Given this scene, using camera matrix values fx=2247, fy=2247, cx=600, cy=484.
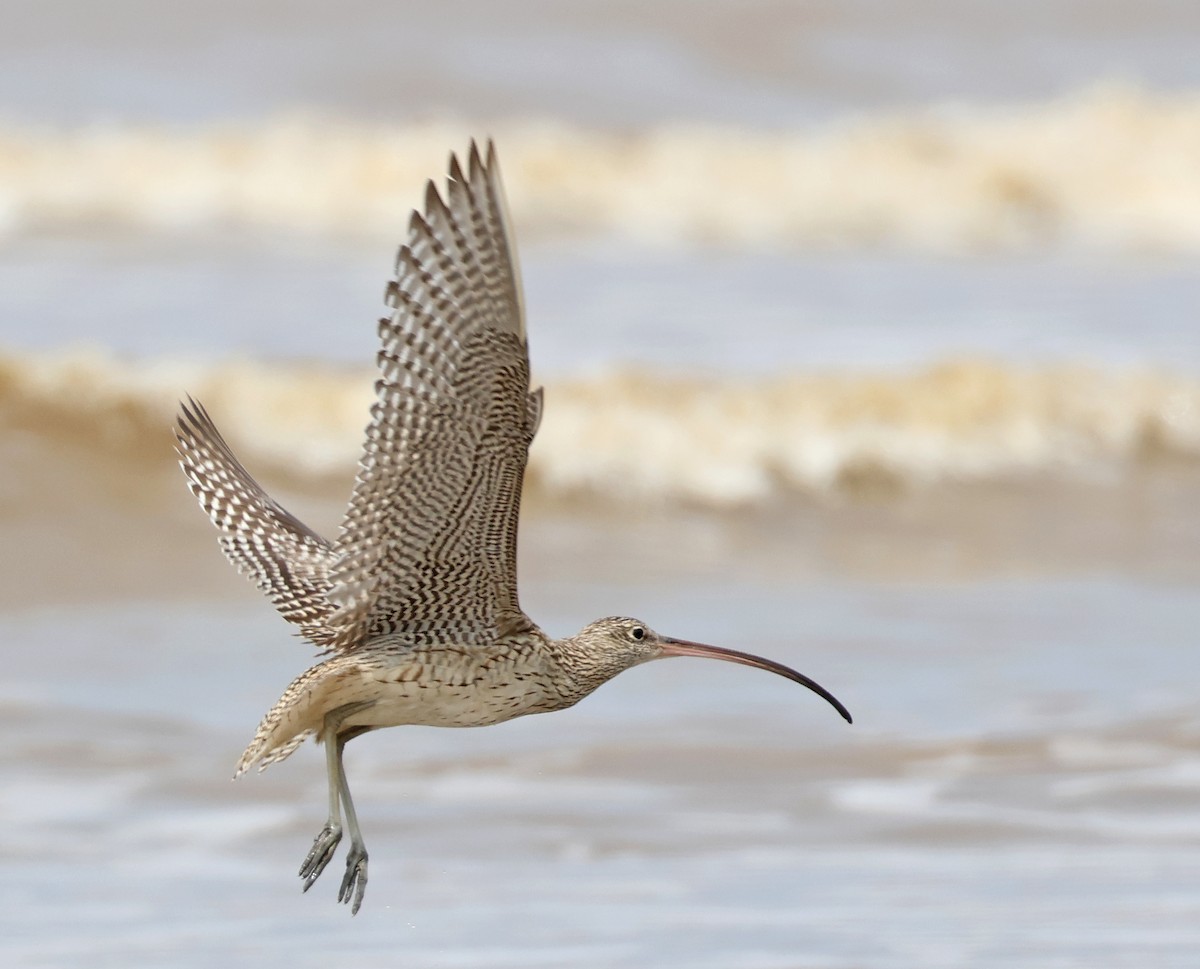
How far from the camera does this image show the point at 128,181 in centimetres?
2012

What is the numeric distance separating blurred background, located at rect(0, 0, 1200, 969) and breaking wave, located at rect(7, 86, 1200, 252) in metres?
0.05

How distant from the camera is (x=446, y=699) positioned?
6133mm

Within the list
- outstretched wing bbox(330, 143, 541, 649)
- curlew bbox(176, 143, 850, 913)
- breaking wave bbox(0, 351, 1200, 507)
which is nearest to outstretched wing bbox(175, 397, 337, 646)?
curlew bbox(176, 143, 850, 913)

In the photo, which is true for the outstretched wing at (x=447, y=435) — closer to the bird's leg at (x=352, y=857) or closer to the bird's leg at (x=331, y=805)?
the bird's leg at (x=331, y=805)

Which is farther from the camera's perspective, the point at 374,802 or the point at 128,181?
the point at 128,181

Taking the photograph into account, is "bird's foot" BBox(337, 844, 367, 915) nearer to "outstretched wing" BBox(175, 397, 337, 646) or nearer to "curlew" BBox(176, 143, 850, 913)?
"curlew" BBox(176, 143, 850, 913)

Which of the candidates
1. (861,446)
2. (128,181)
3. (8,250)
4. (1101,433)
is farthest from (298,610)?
(128,181)

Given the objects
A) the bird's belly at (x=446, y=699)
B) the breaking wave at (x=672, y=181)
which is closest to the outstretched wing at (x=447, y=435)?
the bird's belly at (x=446, y=699)

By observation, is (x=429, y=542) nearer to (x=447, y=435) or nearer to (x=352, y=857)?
(x=447, y=435)

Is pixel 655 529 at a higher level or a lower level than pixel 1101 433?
lower

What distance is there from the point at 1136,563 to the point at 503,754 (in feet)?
16.2

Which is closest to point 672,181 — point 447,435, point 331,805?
point 331,805

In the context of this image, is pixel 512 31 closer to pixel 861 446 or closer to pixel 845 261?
pixel 845 261

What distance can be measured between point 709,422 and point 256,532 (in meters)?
8.38
